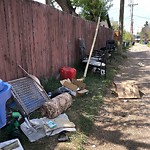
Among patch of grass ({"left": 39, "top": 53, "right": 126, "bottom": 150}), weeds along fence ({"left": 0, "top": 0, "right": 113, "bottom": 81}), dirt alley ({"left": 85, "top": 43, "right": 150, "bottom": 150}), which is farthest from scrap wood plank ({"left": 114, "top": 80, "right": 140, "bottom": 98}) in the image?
weeds along fence ({"left": 0, "top": 0, "right": 113, "bottom": 81})

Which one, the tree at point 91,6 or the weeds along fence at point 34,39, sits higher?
the tree at point 91,6

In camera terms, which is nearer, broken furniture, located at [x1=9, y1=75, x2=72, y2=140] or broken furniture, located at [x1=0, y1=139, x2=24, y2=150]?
broken furniture, located at [x1=0, y1=139, x2=24, y2=150]

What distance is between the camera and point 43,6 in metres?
5.18

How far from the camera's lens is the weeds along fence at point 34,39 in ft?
12.5

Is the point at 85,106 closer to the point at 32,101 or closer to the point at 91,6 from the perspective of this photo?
the point at 32,101

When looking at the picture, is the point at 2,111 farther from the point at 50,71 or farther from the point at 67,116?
the point at 50,71

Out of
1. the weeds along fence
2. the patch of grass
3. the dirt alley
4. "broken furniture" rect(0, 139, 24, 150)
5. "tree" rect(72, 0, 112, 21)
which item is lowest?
the dirt alley

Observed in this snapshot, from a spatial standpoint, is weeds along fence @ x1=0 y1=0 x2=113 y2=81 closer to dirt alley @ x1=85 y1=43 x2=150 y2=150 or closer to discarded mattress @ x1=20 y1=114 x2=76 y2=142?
discarded mattress @ x1=20 y1=114 x2=76 y2=142

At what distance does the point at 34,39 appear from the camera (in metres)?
4.77

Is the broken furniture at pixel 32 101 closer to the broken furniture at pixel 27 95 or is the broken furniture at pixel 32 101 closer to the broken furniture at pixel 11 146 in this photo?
the broken furniture at pixel 27 95

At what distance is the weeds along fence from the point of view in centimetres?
380

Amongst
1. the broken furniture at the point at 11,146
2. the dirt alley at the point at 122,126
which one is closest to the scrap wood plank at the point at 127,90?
the dirt alley at the point at 122,126

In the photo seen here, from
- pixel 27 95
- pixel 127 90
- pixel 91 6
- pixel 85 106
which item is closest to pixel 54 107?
pixel 27 95

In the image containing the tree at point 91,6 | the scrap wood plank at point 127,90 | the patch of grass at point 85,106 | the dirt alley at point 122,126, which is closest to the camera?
the dirt alley at point 122,126
